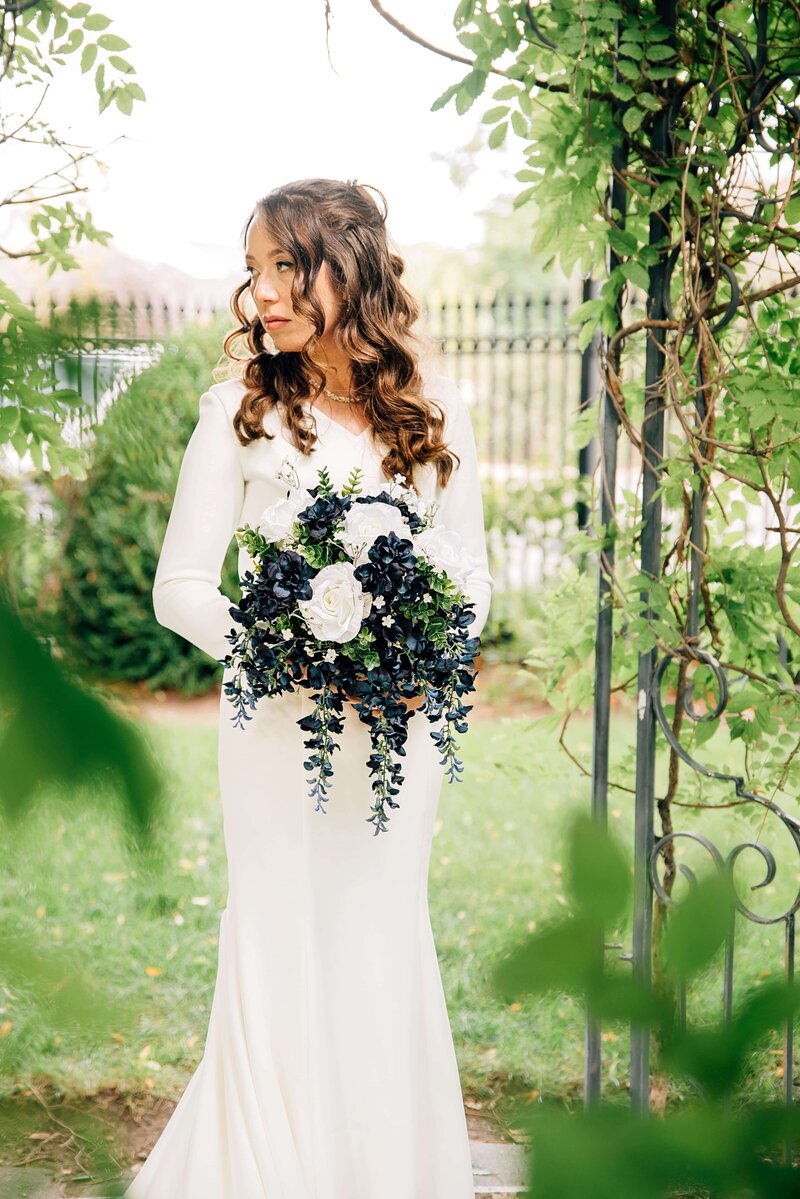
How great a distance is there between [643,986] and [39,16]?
1.63 m

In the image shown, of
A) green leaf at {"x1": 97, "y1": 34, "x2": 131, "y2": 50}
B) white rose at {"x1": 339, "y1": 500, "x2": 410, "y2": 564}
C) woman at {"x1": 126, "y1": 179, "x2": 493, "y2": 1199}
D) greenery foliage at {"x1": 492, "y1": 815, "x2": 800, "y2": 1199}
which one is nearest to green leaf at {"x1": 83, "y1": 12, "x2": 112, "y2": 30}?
green leaf at {"x1": 97, "y1": 34, "x2": 131, "y2": 50}

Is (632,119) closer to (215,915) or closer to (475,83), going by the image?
(475,83)

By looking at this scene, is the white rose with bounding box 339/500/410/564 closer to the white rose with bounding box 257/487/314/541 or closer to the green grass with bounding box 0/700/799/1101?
the white rose with bounding box 257/487/314/541

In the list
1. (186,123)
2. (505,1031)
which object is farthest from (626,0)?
(186,123)

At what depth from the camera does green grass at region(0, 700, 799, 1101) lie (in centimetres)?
46

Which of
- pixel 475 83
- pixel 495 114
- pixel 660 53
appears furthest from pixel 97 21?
pixel 660 53

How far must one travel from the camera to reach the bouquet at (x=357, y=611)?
5.72ft

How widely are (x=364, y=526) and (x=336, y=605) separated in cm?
13

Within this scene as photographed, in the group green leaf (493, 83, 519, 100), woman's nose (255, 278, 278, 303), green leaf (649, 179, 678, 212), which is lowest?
woman's nose (255, 278, 278, 303)

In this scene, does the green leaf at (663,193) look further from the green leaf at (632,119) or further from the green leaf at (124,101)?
the green leaf at (124,101)

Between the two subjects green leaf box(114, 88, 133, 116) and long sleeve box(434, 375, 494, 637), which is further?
long sleeve box(434, 375, 494, 637)

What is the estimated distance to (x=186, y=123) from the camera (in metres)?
9.11


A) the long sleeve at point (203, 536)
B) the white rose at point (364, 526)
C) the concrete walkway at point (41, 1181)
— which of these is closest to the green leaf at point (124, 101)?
the long sleeve at point (203, 536)

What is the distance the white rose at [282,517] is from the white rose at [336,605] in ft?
0.37
